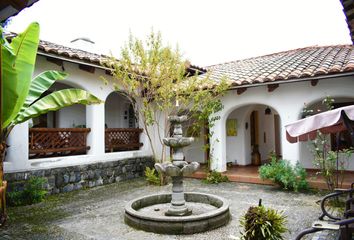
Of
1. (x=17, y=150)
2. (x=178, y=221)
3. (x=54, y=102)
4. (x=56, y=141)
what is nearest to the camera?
(x=178, y=221)

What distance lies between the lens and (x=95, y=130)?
31.9ft

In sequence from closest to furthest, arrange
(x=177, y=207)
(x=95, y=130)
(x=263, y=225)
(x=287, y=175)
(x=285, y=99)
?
1. (x=263, y=225)
2. (x=177, y=207)
3. (x=287, y=175)
4. (x=285, y=99)
5. (x=95, y=130)

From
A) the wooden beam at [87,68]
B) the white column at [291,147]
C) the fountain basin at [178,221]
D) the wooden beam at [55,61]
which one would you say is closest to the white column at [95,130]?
the wooden beam at [87,68]

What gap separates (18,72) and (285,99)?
7663mm

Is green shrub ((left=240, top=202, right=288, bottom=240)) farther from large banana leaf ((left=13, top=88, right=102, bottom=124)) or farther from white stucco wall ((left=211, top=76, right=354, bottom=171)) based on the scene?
white stucco wall ((left=211, top=76, right=354, bottom=171))

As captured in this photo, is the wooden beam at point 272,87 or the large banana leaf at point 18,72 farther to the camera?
the wooden beam at point 272,87

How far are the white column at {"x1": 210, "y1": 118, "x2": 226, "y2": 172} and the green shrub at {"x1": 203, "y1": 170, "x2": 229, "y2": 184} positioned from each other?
513mm

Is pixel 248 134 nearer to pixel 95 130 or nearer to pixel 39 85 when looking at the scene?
pixel 95 130

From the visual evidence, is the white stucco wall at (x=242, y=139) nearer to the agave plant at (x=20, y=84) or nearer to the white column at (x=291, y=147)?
the white column at (x=291, y=147)

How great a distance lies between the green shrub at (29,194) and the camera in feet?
22.7

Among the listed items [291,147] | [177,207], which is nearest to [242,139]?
[291,147]

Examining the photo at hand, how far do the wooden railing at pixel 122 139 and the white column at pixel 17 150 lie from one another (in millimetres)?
2989

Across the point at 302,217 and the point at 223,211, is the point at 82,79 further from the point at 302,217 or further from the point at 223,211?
the point at 302,217

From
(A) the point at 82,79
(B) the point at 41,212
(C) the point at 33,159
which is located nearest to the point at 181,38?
(A) the point at 82,79
